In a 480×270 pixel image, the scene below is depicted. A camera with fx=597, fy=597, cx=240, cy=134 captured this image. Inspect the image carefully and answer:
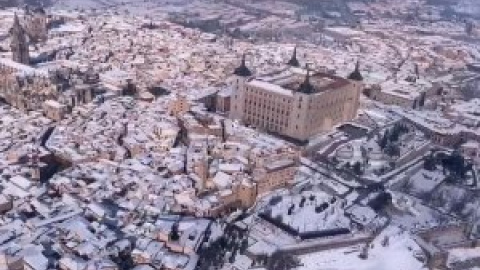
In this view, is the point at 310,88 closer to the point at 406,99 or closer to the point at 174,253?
the point at 406,99

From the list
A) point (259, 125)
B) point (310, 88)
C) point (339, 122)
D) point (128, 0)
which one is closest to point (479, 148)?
point (339, 122)

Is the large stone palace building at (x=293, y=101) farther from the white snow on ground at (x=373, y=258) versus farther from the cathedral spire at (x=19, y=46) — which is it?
the cathedral spire at (x=19, y=46)

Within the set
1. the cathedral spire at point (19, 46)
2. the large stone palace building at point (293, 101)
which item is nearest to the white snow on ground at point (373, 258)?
the large stone palace building at point (293, 101)

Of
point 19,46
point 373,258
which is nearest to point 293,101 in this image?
point 373,258

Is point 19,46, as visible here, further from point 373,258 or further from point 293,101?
point 373,258

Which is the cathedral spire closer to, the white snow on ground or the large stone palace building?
the large stone palace building

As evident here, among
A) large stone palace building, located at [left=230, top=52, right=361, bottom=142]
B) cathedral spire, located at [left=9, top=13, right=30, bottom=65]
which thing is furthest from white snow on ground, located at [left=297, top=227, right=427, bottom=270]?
cathedral spire, located at [left=9, top=13, right=30, bottom=65]
